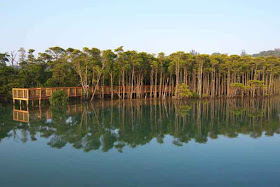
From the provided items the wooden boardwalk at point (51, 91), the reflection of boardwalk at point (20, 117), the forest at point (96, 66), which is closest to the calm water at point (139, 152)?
the reflection of boardwalk at point (20, 117)

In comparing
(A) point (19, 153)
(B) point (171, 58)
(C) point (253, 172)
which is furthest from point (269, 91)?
(A) point (19, 153)

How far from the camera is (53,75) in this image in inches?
1134

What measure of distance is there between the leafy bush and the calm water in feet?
23.5

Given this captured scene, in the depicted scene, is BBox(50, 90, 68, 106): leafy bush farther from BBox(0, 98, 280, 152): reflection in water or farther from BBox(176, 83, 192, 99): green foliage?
BBox(176, 83, 192, 99): green foliage

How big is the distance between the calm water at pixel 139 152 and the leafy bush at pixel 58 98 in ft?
23.5

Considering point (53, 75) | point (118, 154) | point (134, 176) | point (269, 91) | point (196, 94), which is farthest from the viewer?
point (269, 91)

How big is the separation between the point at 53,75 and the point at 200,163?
77.6 ft

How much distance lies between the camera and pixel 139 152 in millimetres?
10258

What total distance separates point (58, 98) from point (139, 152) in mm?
16762

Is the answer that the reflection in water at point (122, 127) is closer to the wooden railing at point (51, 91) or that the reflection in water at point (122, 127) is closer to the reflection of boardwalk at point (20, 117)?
the reflection of boardwalk at point (20, 117)

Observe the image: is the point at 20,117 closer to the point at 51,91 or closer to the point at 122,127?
the point at 51,91

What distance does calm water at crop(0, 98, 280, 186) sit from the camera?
7645 mm

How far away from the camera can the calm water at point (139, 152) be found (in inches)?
301

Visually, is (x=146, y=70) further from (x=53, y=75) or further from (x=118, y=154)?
(x=118, y=154)
